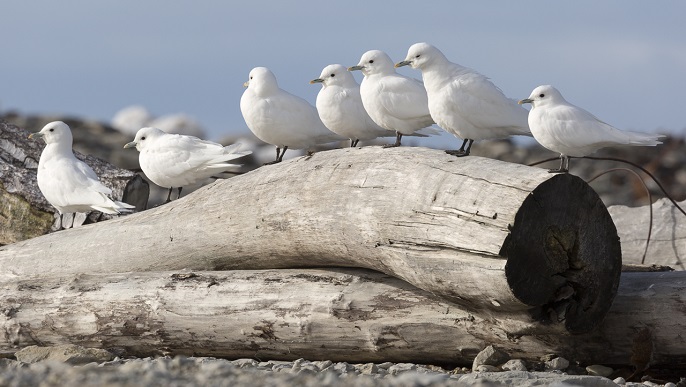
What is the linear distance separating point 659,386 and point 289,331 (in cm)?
251

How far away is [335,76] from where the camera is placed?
8617mm

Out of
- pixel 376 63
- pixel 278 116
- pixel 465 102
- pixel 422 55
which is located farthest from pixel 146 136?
pixel 465 102

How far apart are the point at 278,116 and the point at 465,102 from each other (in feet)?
6.67

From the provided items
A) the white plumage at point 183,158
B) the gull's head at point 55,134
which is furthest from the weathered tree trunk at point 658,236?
the gull's head at point 55,134

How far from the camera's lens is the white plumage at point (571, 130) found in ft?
23.0

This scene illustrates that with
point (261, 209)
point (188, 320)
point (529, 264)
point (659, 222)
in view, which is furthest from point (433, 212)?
point (659, 222)

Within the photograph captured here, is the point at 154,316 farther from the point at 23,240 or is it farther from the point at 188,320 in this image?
the point at 23,240

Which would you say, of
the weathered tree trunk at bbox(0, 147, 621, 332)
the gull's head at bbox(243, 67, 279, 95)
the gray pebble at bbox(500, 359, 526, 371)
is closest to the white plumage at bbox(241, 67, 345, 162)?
the gull's head at bbox(243, 67, 279, 95)

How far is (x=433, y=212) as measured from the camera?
6273 millimetres

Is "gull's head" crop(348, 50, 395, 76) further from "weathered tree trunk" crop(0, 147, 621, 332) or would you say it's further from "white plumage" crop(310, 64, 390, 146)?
"weathered tree trunk" crop(0, 147, 621, 332)

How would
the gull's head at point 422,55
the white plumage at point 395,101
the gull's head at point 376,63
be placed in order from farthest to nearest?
1. the gull's head at point 376,63
2. the white plumage at point 395,101
3. the gull's head at point 422,55

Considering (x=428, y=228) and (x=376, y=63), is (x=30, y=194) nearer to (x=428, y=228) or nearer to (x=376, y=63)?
(x=376, y=63)

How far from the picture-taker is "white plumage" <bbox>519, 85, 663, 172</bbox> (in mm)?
7020

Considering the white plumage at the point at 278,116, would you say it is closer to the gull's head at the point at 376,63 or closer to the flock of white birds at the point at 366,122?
the flock of white birds at the point at 366,122
